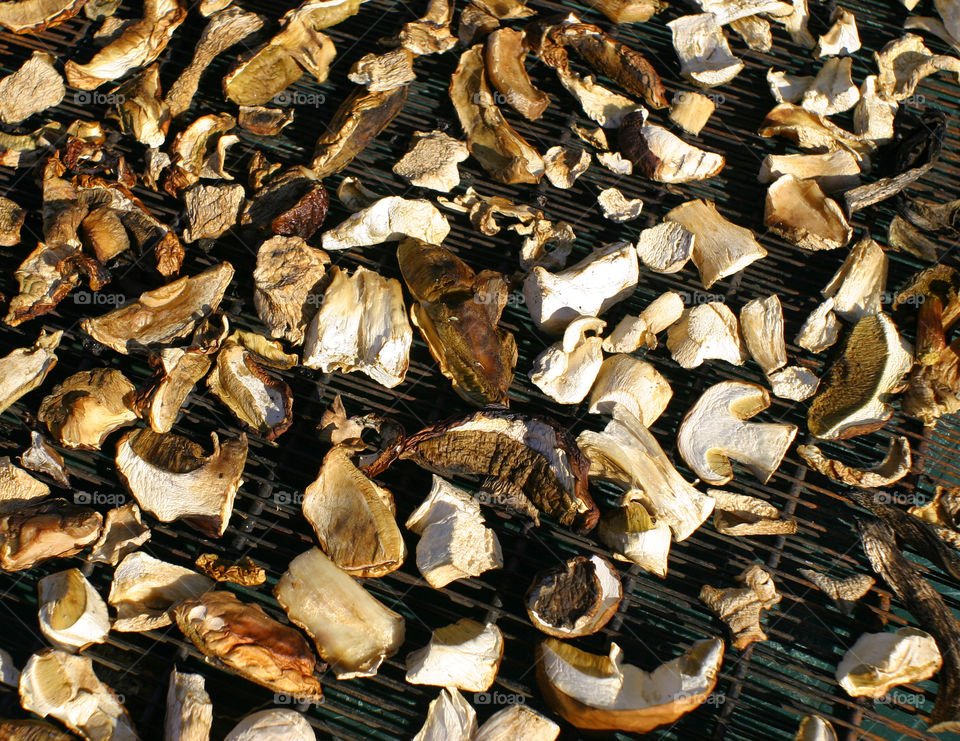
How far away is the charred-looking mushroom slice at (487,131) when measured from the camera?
2.25 meters

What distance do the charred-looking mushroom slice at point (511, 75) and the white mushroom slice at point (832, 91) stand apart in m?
0.93

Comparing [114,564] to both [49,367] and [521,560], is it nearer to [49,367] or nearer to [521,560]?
[49,367]

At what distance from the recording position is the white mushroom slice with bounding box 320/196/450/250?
84.1 inches

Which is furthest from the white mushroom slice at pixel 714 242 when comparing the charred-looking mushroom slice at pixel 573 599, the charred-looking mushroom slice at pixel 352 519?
the charred-looking mushroom slice at pixel 352 519

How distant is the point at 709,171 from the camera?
228cm

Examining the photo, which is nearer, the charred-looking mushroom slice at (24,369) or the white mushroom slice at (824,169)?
the charred-looking mushroom slice at (24,369)

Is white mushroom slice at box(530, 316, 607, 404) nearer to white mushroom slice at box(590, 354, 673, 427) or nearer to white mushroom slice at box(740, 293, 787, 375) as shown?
white mushroom slice at box(590, 354, 673, 427)

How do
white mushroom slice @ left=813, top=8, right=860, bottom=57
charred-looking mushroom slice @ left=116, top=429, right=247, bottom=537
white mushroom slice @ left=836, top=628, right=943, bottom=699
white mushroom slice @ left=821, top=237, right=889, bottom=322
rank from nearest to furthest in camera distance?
white mushroom slice @ left=836, top=628, right=943, bottom=699, charred-looking mushroom slice @ left=116, top=429, right=247, bottom=537, white mushroom slice @ left=821, top=237, right=889, bottom=322, white mushroom slice @ left=813, top=8, right=860, bottom=57

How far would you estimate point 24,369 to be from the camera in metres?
2.05

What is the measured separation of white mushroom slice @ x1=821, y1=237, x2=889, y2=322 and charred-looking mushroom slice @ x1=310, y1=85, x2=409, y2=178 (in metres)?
1.57

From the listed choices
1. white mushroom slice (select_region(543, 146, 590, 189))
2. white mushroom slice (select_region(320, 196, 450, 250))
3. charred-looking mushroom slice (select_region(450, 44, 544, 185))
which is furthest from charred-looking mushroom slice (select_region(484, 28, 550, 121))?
white mushroom slice (select_region(320, 196, 450, 250))

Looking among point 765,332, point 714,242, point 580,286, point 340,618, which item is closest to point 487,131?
point 580,286

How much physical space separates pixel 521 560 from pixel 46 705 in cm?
128

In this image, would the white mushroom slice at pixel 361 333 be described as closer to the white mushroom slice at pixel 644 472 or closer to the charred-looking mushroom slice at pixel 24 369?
the white mushroom slice at pixel 644 472
